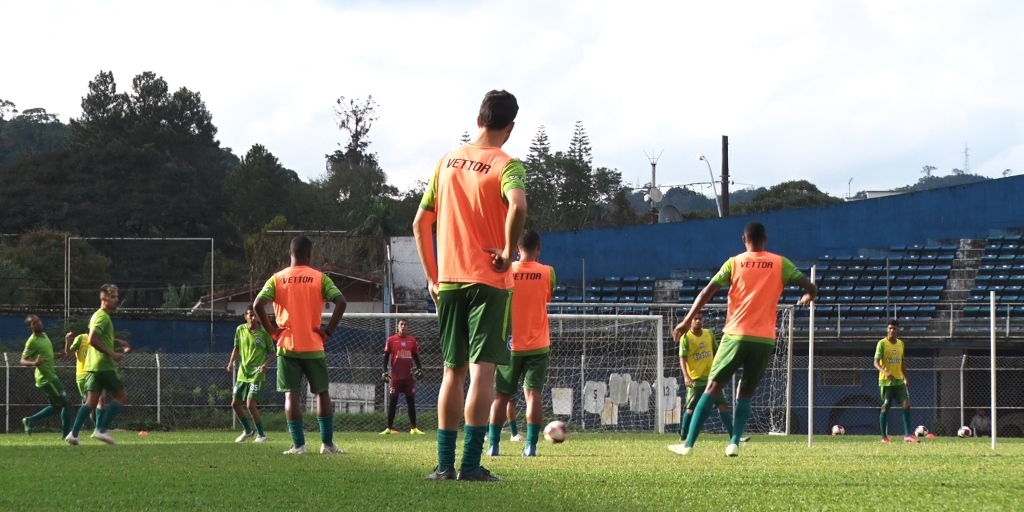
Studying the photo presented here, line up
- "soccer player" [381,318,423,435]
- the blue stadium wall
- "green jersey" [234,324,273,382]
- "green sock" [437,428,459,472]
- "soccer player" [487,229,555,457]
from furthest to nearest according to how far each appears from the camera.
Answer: the blue stadium wall → "soccer player" [381,318,423,435] → "green jersey" [234,324,273,382] → "soccer player" [487,229,555,457] → "green sock" [437,428,459,472]

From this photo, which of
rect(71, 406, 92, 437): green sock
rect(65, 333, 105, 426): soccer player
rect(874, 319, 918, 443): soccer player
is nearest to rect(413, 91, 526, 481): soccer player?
rect(71, 406, 92, 437): green sock

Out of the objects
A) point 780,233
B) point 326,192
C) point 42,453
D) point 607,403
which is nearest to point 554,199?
point 326,192

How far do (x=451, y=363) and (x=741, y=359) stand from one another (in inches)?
172

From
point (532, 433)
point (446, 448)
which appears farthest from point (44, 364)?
point (446, 448)

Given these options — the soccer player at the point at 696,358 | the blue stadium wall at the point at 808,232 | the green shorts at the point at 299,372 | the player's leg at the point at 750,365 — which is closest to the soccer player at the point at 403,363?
the soccer player at the point at 696,358

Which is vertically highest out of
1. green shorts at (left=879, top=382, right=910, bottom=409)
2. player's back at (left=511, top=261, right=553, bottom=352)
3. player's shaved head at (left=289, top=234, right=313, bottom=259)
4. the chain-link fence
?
player's shaved head at (left=289, top=234, right=313, bottom=259)

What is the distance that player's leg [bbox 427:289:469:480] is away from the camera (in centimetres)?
686

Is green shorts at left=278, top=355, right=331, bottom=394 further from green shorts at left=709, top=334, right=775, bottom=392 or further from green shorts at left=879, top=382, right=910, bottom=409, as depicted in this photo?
green shorts at left=879, top=382, right=910, bottom=409

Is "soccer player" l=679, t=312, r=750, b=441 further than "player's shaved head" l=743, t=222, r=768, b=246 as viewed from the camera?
Yes

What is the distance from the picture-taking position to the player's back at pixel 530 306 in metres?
11.1

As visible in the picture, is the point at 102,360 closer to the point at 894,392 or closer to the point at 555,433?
the point at 555,433

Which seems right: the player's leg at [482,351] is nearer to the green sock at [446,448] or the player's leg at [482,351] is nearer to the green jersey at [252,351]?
the green sock at [446,448]

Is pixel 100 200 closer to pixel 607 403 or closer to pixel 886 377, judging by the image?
pixel 607 403

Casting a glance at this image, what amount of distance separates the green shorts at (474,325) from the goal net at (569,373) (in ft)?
56.9
